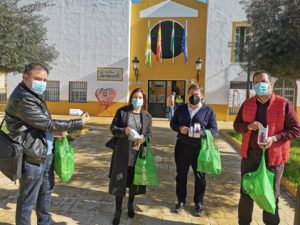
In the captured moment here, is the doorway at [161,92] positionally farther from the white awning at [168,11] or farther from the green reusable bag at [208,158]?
the green reusable bag at [208,158]

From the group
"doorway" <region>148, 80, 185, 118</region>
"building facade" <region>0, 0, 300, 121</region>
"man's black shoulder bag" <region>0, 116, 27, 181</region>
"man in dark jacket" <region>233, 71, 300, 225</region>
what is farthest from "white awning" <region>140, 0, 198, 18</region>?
"man's black shoulder bag" <region>0, 116, 27, 181</region>

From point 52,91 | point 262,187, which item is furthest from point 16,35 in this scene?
point 52,91

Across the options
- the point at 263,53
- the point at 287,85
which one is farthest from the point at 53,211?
the point at 287,85

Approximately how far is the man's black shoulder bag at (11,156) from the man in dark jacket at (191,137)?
2.07 m

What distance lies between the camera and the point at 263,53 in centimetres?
834

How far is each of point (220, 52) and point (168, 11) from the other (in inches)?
143

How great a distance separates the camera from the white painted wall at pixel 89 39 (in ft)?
58.9

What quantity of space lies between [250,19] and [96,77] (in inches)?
424

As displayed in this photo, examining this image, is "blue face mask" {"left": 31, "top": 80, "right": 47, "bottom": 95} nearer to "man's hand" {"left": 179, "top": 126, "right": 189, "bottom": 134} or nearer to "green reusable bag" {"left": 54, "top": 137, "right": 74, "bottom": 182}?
"green reusable bag" {"left": 54, "top": 137, "right": 74, "bottom": 182}

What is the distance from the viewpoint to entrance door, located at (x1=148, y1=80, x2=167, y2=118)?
714 inches

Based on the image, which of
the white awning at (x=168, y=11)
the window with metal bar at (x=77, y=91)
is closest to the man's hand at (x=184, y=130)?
the white awning at (x=168, y=11)

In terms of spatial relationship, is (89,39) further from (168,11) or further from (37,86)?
(37,86)

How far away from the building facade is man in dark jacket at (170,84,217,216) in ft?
42.4

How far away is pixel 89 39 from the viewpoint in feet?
59.8
